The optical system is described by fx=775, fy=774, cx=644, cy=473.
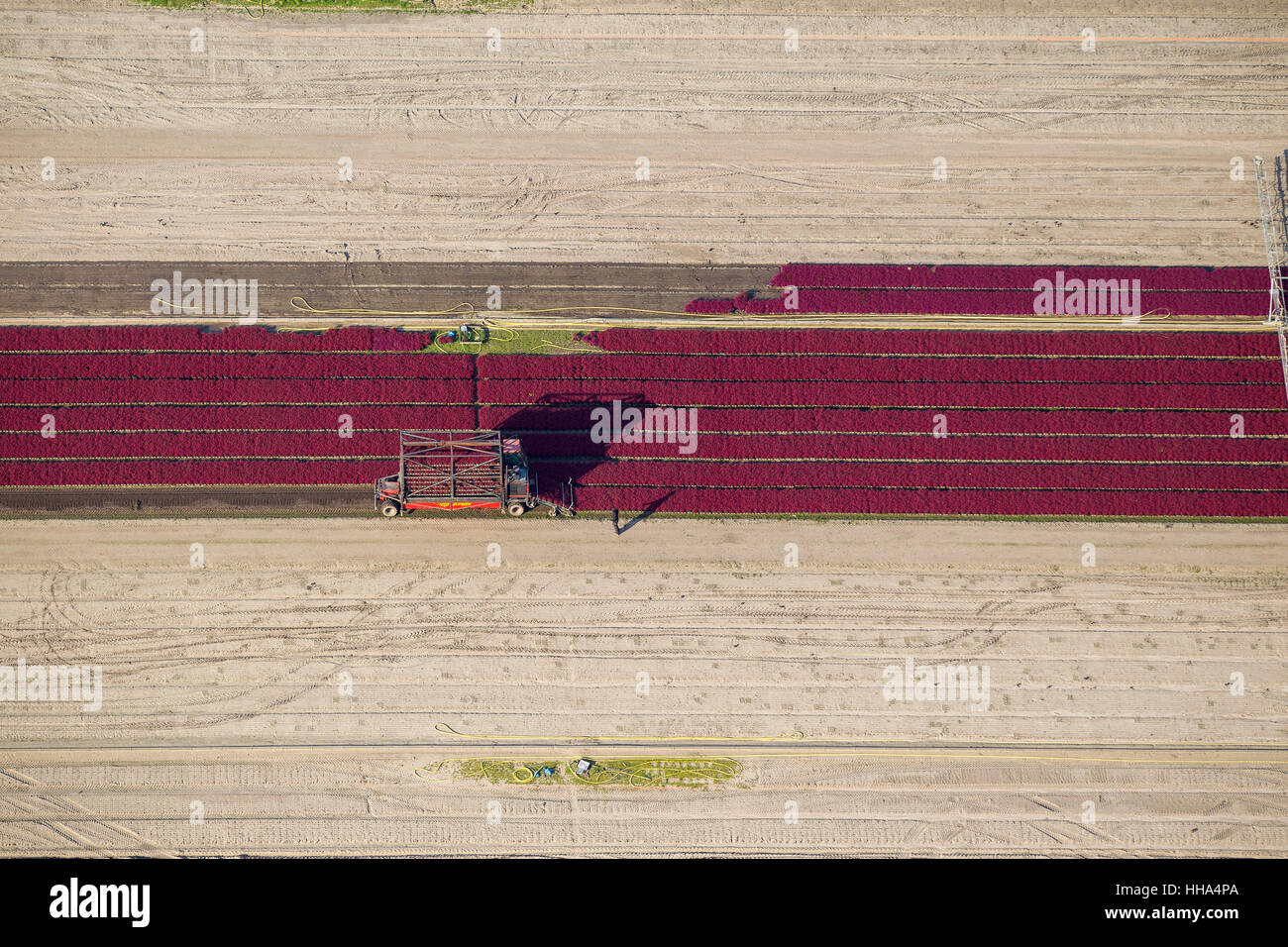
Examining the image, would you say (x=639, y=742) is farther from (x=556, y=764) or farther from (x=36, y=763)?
(x=36, y=763)

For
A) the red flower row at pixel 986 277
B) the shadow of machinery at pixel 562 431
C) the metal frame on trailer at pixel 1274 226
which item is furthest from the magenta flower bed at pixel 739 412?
the metal frame on trailer at pixel 1274 226

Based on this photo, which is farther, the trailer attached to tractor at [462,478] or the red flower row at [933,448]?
the red flower row at [933,448]

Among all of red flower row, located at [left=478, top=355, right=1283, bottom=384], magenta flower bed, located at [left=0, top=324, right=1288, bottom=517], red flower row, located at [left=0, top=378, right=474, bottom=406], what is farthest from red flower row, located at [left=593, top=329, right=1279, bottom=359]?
red flower row, located at [left=0, top=378, right=474, bottom=406]

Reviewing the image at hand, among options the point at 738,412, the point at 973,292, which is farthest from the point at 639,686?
the point at 973,292

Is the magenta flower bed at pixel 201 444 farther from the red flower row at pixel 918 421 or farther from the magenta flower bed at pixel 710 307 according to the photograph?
the magenta flower bed at pixel 710 307

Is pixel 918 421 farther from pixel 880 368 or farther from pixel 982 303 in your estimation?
pixel 982 303

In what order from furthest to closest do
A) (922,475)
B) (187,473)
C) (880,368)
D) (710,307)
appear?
1. (710,307)
2. (880,368)
3. (922,475)
4. (187,473)
